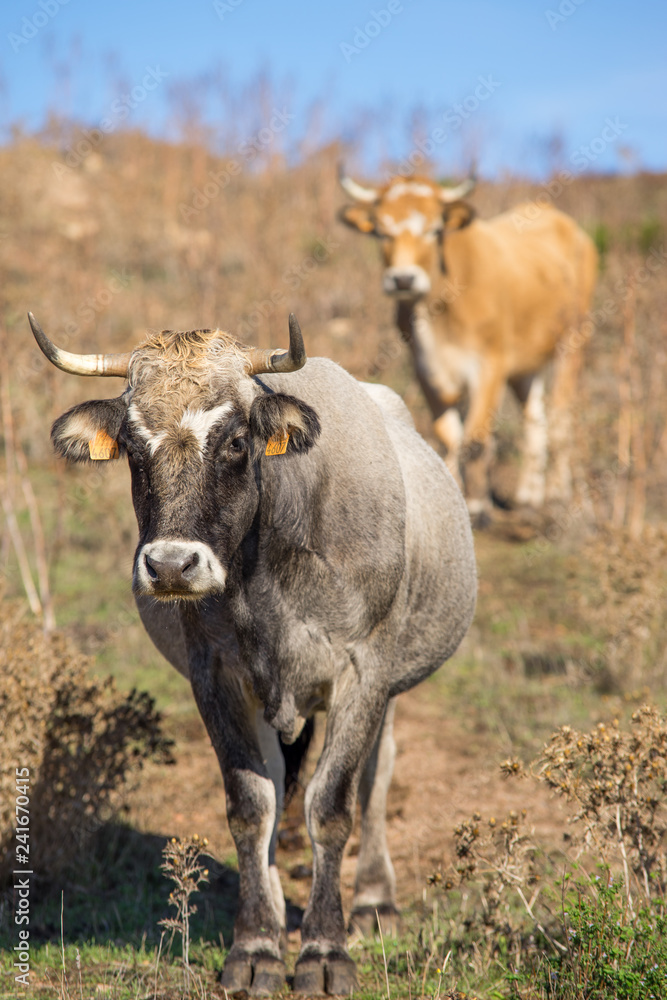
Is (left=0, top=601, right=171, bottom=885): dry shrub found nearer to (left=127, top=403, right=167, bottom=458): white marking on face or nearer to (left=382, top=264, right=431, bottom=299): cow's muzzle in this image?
(left=127, top=403, right=167, bottom=458): white marking on face

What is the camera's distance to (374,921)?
451 cm

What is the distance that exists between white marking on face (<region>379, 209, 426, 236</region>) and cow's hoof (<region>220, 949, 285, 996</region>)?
798cm

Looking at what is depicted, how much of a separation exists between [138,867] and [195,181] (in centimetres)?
2272

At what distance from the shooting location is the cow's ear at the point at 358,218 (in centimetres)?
1059

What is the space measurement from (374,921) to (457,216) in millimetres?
7928

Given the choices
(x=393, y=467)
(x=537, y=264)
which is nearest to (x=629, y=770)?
(x=393, y=467)

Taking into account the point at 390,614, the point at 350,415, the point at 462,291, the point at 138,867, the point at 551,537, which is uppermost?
the point at 462,291

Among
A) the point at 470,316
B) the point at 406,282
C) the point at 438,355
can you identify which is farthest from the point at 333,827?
the point at 470,316

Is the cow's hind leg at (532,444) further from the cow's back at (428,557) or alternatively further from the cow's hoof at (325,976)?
the cow's hoof at (325,976)

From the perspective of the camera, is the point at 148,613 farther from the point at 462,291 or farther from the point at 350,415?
the point at 462,291

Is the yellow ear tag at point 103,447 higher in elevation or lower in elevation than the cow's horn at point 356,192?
lower

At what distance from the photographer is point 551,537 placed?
35.2 ft

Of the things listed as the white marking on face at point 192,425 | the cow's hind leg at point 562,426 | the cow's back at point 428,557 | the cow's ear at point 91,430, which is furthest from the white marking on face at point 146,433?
the cow's hind leg at point 562,426

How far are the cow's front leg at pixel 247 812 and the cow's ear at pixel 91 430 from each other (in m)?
0.94
